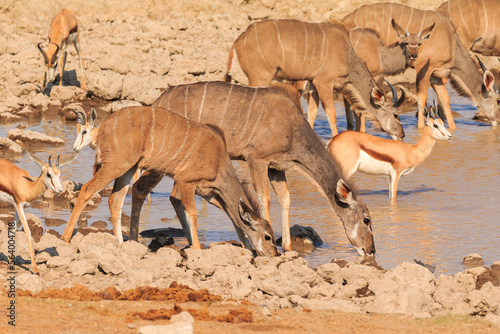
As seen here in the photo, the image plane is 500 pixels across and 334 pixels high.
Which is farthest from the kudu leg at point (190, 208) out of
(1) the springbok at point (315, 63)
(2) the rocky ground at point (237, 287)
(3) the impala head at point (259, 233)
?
(1) the springbok at point (315, 63)

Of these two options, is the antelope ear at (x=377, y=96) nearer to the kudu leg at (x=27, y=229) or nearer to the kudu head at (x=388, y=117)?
the kudu head at (x=388, y=117)

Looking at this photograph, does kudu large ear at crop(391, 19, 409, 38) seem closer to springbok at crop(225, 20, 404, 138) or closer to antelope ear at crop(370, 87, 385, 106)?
springbok at crop(225, 20, 404, 138)

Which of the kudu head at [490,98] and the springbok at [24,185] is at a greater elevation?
the kudu head at [490,98]

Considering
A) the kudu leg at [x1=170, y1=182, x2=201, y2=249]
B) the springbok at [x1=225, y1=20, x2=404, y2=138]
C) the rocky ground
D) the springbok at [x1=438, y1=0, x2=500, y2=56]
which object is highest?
the springbok at [x1=438, y1=0, x2=500, y2=56]

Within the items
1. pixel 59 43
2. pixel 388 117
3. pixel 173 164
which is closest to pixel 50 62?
pixel 59 43

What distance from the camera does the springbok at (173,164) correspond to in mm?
7684

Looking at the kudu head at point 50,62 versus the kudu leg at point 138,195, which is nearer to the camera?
the kudu leg at point 138,195

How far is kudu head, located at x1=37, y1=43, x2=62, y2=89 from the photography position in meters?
16.2

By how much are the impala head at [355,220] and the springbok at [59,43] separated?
918cm

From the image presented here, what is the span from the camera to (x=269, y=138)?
8.51 metres

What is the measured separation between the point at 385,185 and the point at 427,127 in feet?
3.29

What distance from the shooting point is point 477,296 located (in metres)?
6.24

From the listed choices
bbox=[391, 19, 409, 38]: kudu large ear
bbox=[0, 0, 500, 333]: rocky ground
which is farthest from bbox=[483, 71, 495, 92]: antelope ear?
bbox=[0, 0, 500, 333]: rocky ground

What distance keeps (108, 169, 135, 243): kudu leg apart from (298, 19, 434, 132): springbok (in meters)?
6.47
